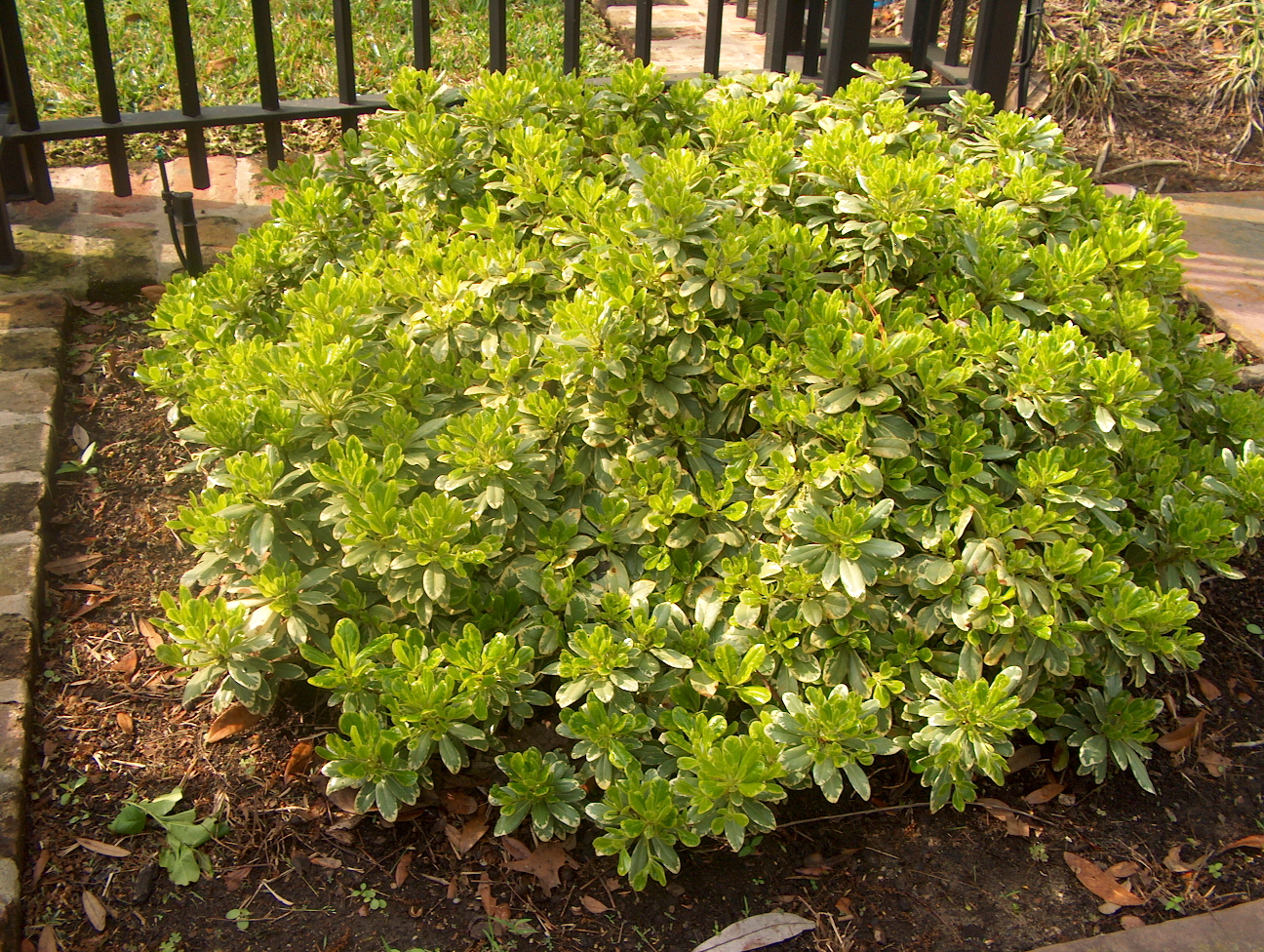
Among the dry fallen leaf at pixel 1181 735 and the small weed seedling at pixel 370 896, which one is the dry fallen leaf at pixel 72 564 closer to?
the small weed seedling at pixel 370 896

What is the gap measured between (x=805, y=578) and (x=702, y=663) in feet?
0.88

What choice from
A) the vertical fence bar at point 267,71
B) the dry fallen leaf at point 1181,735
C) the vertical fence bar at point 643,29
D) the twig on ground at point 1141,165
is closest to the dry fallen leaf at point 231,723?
the dry fallen leaf at point 1181,735

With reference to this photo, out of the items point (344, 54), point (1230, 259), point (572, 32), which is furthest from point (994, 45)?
point (344, 54)

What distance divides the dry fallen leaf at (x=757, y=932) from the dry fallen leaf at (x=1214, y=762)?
107 cm

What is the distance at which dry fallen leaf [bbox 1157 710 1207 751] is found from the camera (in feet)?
8.50

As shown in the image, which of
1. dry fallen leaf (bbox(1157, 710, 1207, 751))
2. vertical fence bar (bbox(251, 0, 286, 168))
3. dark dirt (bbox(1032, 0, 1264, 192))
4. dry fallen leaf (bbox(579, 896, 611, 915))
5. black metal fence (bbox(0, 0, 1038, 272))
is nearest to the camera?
dry fallen leaf (bbox(579, 896, 611, 915))

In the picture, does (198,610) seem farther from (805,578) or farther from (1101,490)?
(1101,490)

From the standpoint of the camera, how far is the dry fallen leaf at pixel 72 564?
9.28 ft

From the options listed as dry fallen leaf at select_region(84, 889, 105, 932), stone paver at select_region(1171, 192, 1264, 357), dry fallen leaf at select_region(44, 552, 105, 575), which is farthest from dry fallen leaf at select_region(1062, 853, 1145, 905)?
dry fallen leaf at select_region(44, 552, 105, 575)

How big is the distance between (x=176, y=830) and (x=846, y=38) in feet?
12.0

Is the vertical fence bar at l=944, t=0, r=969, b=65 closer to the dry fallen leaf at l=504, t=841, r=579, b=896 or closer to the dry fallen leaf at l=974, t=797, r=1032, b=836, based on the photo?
the dry fallen leaf at l=974, t=797, r=1032, b=836

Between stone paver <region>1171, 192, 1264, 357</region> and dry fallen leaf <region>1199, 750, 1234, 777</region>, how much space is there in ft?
5.83

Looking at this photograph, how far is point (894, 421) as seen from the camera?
233 centimetres

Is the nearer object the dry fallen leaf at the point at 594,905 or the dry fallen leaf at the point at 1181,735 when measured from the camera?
the dry fallen leaf at the point at 594,905
